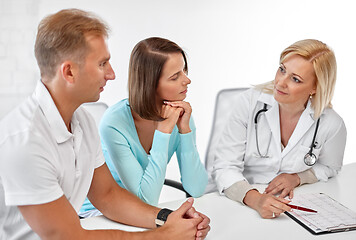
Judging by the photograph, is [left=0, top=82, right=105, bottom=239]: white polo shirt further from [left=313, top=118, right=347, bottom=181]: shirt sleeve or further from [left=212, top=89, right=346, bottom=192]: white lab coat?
[left=313, top=118, right=347, bottom=181]: shirt sleeve

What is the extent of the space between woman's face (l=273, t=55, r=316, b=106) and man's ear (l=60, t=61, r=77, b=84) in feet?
3.23

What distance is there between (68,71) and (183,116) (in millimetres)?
692

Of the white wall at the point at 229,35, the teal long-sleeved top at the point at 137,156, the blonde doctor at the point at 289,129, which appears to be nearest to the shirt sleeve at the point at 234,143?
the blonde doctor at the point at 289,129

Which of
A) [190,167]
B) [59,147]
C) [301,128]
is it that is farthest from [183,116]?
[59,147]

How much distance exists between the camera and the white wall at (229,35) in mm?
3805

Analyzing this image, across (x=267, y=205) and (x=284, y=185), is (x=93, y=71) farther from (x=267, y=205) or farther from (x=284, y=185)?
(x=284, y=185)

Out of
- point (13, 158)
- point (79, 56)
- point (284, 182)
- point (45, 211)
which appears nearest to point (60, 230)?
point (45, 211)

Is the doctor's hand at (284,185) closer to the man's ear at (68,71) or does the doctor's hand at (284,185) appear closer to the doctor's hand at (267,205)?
the doctor's hand at (267,205)

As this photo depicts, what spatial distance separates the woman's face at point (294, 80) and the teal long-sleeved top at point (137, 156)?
1.43 ft

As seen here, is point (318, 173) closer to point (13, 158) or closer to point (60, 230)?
point (60, 230)

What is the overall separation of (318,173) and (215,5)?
2466 mm

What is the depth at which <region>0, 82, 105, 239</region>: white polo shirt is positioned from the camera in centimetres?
120

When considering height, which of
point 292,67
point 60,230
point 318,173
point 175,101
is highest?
point 292,67

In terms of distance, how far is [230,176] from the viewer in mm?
1901
